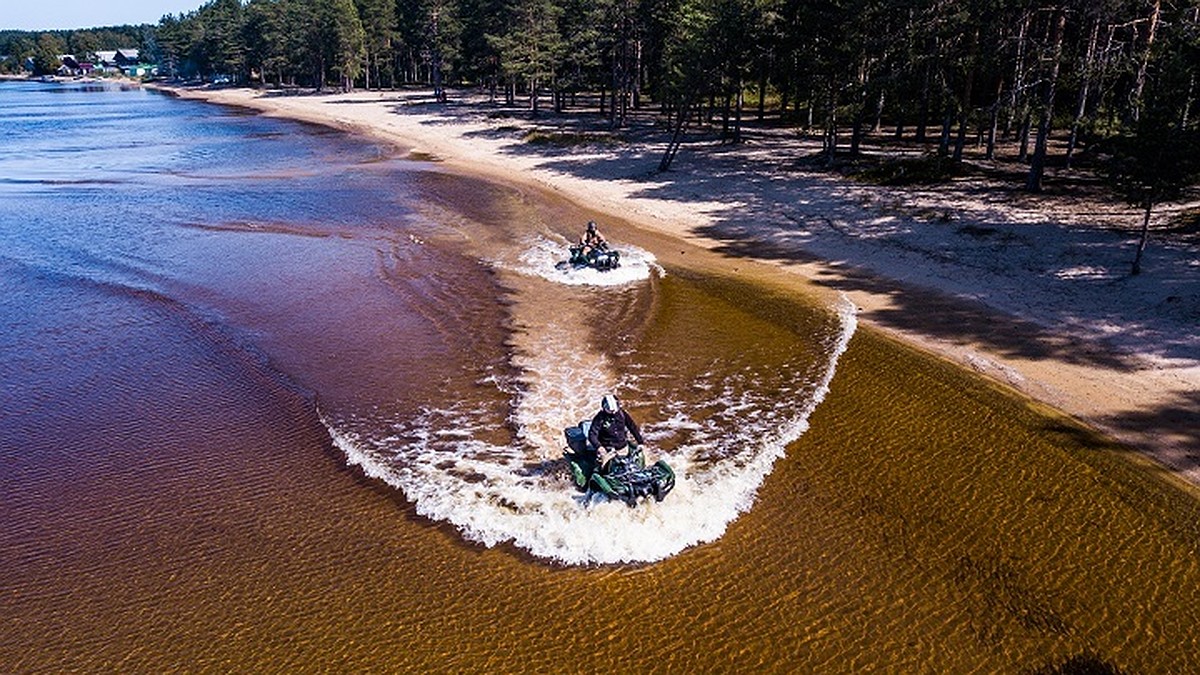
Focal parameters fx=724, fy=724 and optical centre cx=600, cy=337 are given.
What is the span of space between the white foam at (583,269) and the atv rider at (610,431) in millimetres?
11968

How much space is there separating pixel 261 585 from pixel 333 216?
2713 cm

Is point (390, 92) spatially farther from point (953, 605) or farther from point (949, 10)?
point (953, 605)

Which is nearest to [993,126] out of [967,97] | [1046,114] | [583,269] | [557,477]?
[967,97]

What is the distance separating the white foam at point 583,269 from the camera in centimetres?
2409

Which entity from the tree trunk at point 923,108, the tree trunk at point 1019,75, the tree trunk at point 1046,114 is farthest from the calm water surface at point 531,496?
the tree trunk at point 923,108

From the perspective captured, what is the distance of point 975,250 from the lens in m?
24.8

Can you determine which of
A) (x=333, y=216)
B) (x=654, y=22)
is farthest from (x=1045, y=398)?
(x=654, y=22)

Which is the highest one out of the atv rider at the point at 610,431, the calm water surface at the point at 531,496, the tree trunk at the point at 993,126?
the tree trunk at the point at 993,126

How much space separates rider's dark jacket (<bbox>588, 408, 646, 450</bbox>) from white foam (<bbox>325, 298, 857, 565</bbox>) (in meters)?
0.92

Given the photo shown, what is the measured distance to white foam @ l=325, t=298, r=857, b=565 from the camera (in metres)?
11.3

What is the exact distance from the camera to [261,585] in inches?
411

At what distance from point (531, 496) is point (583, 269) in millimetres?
13599

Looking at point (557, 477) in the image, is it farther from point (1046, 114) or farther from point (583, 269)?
point (1046, 114)

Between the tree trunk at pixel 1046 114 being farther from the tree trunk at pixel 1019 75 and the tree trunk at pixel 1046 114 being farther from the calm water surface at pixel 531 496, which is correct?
the calm water surface at pixel 531 496
